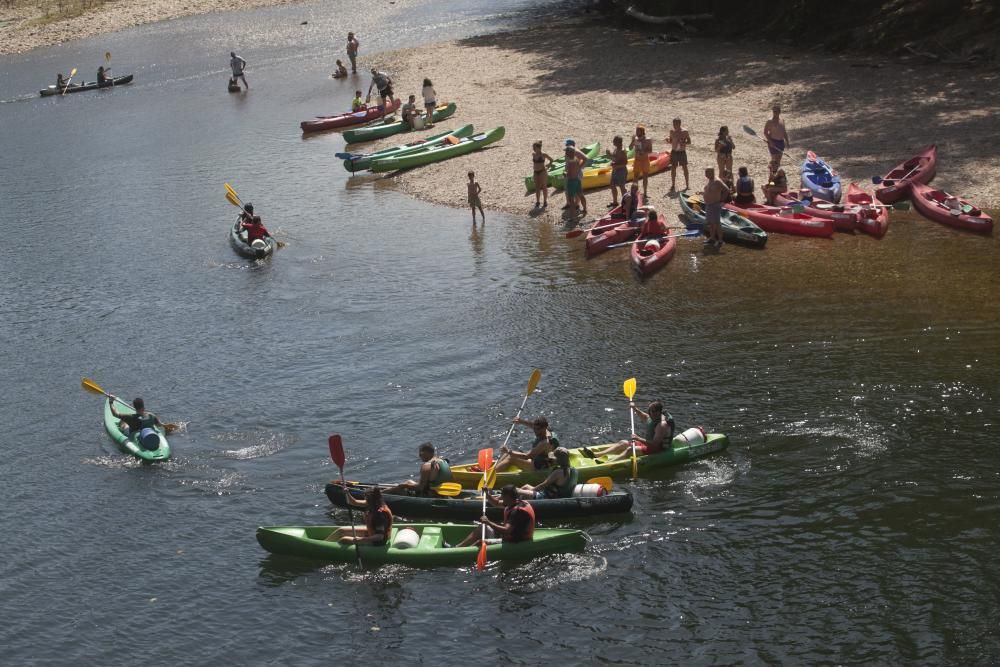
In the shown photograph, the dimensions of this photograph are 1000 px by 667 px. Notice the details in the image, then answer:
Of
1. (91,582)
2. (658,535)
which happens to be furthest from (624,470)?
(91,582)

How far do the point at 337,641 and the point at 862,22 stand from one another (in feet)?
109

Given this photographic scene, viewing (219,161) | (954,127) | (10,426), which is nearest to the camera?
(10,426)

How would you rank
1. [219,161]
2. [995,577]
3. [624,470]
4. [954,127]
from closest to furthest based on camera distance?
[995,577]
[624,470]
[954,127]
[219,161]

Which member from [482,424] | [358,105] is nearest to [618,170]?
[482,424]

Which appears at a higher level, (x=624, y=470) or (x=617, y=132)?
(x=617, y=132)

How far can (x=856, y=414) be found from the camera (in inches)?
731

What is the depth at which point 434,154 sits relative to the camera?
3600 cm

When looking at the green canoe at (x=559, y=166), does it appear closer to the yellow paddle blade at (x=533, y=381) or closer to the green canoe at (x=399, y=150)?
the green canoe at (x=399, y=150)

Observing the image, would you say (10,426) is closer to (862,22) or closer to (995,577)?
(995,577)

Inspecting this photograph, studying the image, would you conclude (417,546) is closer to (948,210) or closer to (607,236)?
(607,236)

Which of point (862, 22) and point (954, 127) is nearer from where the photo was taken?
point (954, 127)

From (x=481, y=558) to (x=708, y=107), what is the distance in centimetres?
2355

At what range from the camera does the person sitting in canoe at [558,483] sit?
55.7 ft

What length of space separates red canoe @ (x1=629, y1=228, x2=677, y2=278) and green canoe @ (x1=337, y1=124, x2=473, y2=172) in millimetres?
11718
